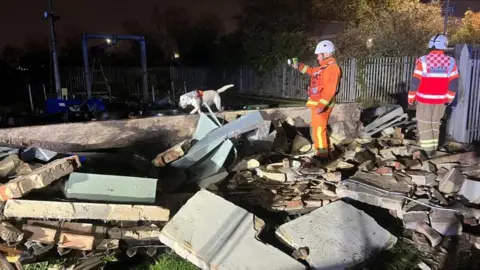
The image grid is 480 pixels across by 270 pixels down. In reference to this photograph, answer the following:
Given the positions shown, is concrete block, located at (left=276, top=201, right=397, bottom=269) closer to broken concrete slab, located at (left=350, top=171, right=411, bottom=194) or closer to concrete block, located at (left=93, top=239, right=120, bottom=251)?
broken concrete slab, located at (left=350, top=171, right=411, bottom=194)

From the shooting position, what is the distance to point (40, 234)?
10.5ft

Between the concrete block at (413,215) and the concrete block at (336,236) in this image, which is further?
the concrete block at (413,215)

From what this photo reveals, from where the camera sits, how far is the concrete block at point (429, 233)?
3.42m

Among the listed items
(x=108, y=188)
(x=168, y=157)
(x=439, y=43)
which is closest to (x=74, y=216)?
(x=108, y=188)

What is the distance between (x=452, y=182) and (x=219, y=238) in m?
2.69

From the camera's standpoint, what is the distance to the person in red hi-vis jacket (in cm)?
528

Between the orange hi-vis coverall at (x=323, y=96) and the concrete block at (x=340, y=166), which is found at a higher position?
the orange hi-vis coverall at (x=323, y=96)

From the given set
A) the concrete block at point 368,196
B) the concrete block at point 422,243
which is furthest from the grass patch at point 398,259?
the concrete block at point 368,196

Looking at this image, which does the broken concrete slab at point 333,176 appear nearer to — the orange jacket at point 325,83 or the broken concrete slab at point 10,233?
the orange jacket at point 325,83

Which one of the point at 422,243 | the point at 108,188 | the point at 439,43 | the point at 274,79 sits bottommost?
the point at 422,243

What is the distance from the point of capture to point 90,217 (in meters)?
3.33

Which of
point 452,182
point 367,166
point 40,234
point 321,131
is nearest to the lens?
point 40,234

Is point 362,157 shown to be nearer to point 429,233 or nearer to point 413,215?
point 413,215

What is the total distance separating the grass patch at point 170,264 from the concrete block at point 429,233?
2132 mm
